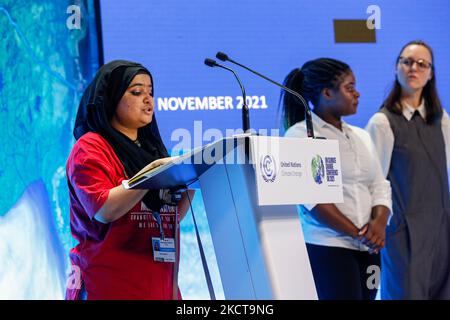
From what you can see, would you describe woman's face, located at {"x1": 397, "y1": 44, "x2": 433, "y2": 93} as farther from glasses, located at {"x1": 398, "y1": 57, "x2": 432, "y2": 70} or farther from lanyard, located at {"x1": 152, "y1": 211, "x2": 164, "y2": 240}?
lanyard, located at {"x1": 152, "y1": 211, "x2": 164, "y2": 240}

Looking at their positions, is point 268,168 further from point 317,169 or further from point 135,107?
point 135,107

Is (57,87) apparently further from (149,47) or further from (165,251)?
(165,251)

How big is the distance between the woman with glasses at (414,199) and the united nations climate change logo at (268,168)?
202 cm

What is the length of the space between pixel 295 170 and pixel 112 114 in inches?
→ 34.0

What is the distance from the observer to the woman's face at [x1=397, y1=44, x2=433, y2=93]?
3916 millimetres

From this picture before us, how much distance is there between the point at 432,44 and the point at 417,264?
1.45 m

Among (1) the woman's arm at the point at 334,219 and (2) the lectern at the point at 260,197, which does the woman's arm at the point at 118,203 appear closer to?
(2) the lectern at the point at 260,197

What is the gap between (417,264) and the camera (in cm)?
366

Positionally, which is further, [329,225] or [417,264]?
[417,264]

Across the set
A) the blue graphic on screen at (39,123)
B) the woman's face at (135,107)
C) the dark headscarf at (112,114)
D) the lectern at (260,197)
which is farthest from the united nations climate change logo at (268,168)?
the blue graphic on screen at (39,123)
